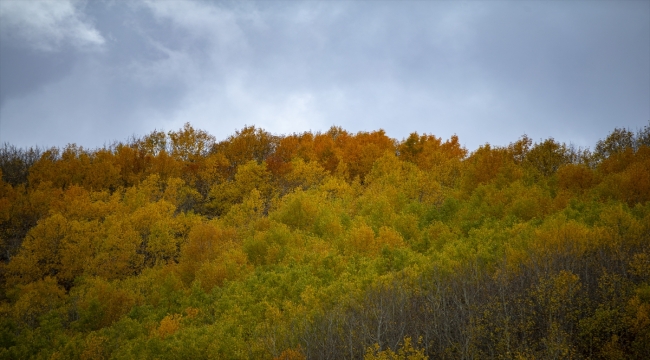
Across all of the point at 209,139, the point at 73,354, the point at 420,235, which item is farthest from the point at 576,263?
the point at 209,139

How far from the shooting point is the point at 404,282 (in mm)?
52156

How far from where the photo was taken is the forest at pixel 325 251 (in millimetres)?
42375

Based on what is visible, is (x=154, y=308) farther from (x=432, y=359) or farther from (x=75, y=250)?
(x=432, y=359)

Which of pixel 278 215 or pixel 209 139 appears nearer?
pixel 278 215

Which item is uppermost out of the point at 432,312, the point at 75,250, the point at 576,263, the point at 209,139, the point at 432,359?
the point at 209,139

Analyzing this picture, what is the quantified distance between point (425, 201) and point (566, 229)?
37.1 meters

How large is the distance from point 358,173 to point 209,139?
120ft

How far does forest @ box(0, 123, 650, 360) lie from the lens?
42.4 metres

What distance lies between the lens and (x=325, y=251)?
69688 millimetres

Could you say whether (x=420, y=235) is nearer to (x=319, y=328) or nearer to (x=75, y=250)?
(x=319, y=328)

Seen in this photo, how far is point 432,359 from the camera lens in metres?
42.3

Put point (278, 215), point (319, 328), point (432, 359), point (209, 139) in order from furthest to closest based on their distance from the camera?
point (209, 139) < point (278, 215) < point (319, 328) < point (432, 359)

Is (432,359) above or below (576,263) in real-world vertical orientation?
below

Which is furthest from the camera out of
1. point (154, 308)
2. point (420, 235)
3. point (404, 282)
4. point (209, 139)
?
point (209, 139)
